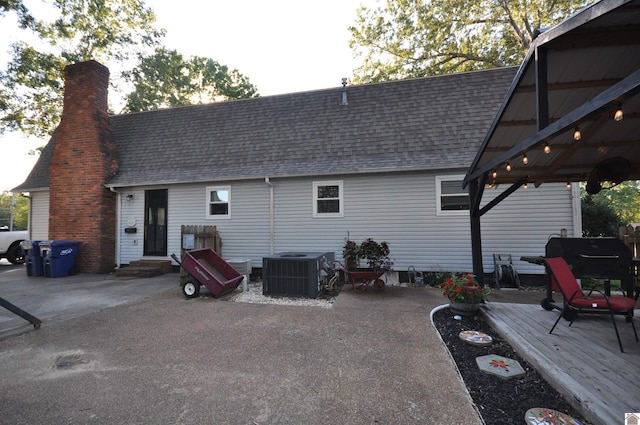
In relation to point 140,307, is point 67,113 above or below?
above

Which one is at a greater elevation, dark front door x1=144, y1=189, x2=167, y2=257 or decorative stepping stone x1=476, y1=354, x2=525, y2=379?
dark front door x1=144, y1=189, x2=167, y2=257

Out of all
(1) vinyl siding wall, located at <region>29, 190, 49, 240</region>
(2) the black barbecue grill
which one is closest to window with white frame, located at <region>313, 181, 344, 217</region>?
(2) the black barbecue grill

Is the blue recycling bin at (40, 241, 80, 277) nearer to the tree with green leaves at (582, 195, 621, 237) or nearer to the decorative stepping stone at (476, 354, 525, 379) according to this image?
the decorative stepping stone at (476, 354, 525, 379)

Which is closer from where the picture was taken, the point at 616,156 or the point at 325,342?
the point at 325,342

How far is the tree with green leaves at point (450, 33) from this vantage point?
14.9 meters

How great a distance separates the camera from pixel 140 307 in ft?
18.8

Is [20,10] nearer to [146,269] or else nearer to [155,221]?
[155,221]

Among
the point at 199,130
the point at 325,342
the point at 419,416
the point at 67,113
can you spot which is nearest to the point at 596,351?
the point at 419,416

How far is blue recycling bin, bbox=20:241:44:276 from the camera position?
9.33 m

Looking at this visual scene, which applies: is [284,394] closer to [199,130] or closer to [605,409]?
[605,409]

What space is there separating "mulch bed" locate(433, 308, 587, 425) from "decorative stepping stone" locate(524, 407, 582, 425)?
54 mm

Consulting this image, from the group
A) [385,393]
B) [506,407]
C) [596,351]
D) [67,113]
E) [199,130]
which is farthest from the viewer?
[199,130]

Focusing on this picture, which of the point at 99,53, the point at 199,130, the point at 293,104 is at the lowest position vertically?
the point at 199,130

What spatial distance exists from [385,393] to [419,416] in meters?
0.40
